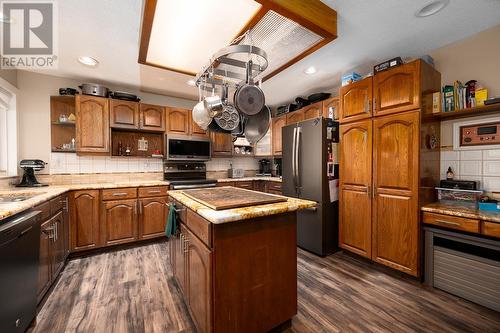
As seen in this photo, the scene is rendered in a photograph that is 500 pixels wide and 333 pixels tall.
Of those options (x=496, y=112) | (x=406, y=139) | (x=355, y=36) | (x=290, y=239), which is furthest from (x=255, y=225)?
(x=496, y=112)

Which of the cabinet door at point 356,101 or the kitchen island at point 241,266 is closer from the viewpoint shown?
the kitchen island at point 241,266

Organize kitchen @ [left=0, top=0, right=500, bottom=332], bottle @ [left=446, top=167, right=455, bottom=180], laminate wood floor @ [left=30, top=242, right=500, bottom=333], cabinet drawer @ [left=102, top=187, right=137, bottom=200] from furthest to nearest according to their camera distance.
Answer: cabinet drawer @ [left=102, top=187, right=137, bottom=200], bottle @ [left=446, top=167, right=455, bottom=180], laminate wood floor @ [left=30, top=242, right=500, bottom=333], kitchen @ [left=0, top=0, right=500, bottom=332]

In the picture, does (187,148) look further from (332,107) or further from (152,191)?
(332,107)

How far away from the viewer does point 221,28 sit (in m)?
1.86

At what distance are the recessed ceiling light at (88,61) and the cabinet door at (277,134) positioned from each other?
300 centimetres

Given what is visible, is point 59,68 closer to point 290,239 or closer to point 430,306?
point 290,239

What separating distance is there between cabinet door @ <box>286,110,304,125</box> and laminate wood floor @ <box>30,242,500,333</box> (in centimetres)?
241

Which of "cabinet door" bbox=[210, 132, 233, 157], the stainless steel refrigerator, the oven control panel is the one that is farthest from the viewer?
"cabinet door" bbox=[210, 132, 233, 157]

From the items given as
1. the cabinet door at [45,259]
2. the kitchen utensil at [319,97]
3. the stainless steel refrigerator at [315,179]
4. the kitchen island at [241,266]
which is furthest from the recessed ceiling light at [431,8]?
the cabinet door at [45,259]

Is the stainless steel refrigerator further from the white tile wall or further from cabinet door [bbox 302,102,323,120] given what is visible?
the white tile wall

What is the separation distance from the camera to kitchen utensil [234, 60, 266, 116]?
1.53m

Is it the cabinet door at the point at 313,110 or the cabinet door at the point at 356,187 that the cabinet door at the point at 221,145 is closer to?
the cabinet door at the point at 313,110

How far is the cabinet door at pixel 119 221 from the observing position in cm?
287

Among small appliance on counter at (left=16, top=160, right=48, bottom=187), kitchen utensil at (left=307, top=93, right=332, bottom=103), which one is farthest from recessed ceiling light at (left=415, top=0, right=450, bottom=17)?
small appliance on counter at (left=16, top=160, right=48, bottom=187)
